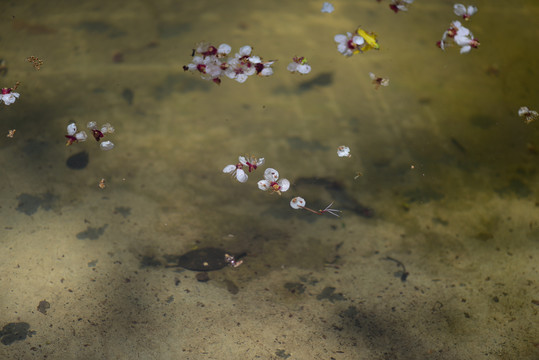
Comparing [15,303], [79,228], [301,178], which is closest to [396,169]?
[301,178]

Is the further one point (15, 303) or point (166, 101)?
point (166, 101)

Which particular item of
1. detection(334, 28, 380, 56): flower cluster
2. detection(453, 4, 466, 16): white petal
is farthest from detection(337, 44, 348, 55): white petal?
detection(453, 4, 466, 16): white petal

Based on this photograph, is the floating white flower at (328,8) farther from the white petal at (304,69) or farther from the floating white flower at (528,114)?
the floating white flower at (528,114)

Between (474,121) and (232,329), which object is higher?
(474,121)

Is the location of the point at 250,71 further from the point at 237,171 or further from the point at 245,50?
the point at 237,171

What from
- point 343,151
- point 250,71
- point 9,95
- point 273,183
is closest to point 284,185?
point 273,183

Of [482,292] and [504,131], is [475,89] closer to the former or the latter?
[504,131]

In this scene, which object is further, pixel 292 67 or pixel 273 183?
pixel 292 67
